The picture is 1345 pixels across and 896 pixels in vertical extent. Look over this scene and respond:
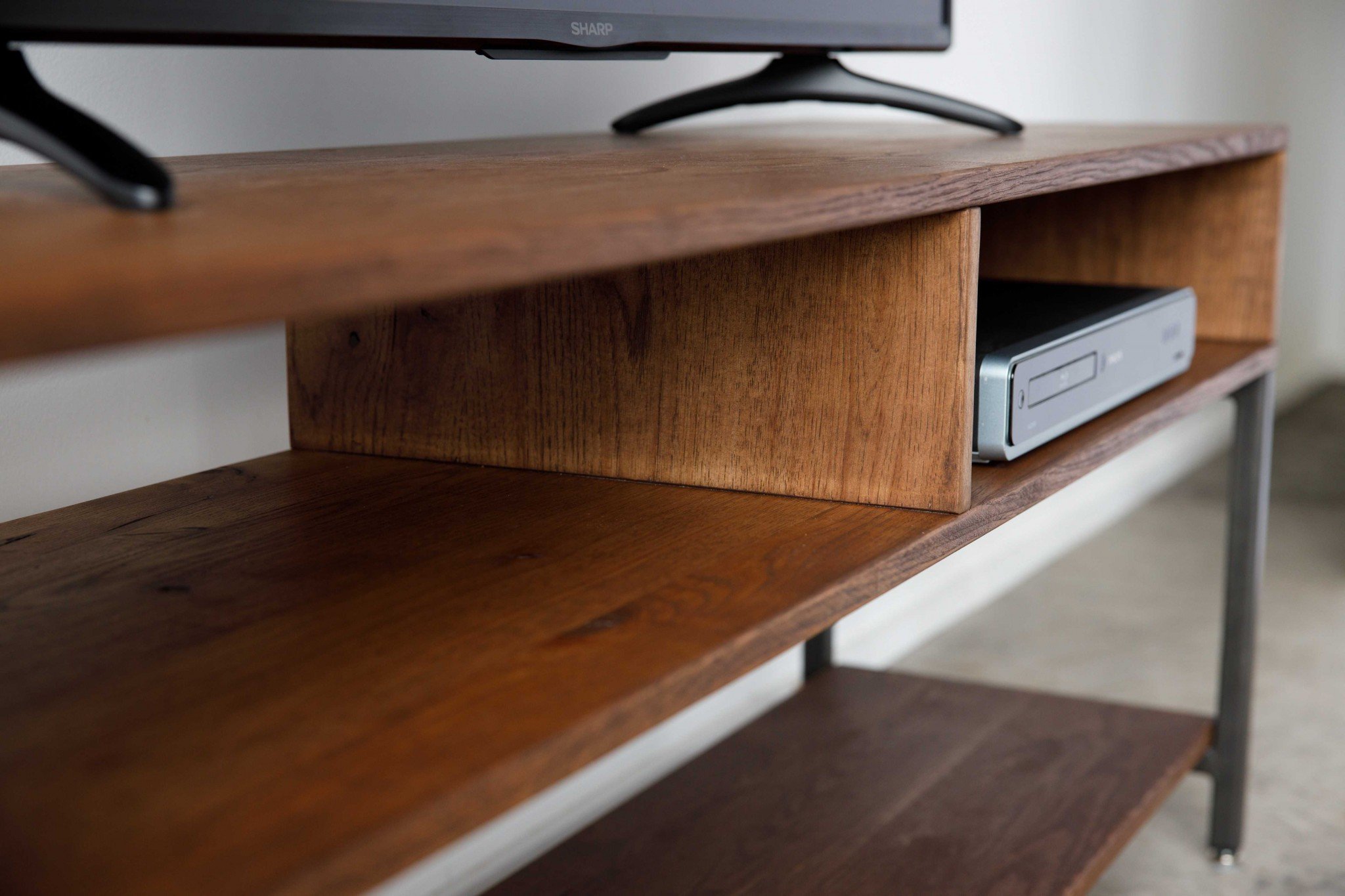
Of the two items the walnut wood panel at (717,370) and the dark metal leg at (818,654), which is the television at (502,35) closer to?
the walnut wood panel at (717,370)

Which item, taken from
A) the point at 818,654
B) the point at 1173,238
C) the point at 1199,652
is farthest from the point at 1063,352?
the point at 1199,652

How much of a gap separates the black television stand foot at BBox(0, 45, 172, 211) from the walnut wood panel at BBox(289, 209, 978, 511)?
330mm

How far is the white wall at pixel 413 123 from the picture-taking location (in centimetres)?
90

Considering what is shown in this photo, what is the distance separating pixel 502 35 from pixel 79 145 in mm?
359

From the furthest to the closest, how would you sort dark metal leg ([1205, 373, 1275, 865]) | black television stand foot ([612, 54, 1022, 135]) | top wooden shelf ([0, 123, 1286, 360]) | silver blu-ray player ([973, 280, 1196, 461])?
dark metal leg ([1205, 373, 1275, 865]), black television stand foot ([612, 54, 1022, 135]), silver blu-ray player ([973, 280, 1196, 461]), top wooden shelf ([0, 123, 1286, 360])

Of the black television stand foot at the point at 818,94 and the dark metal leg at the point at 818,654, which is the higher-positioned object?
the black television stand foot at the point at 818,94

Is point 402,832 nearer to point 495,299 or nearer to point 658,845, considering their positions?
point 495,299

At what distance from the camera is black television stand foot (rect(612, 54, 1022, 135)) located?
1.13 meters

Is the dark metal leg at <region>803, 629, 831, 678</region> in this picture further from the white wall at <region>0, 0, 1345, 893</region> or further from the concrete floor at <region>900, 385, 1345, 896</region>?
the concrete floor at <region>900, 385, 1345, 896</region>

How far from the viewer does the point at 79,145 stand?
0.52 m

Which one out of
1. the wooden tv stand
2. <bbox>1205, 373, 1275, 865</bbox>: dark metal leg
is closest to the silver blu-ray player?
the wooden tv stand

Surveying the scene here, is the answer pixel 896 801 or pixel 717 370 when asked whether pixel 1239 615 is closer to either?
pixel 896 801

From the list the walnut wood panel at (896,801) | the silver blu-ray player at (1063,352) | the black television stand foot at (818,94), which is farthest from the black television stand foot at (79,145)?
the walnut wood panel at (896,801)

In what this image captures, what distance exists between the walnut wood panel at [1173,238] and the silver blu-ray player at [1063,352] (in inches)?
5.6
